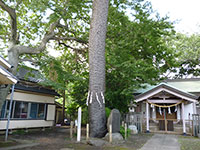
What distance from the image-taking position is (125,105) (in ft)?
46.6

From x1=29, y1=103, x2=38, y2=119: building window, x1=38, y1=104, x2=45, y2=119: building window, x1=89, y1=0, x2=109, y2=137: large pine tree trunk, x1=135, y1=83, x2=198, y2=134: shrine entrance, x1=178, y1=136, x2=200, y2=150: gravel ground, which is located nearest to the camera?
x1=178, y1=136, x2=200, y2=150: gravel ground

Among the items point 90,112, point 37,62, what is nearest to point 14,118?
point 37,62

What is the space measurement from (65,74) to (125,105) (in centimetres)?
598

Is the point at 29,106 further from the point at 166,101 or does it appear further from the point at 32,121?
the point at 166,101

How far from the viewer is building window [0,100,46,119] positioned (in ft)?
38.2

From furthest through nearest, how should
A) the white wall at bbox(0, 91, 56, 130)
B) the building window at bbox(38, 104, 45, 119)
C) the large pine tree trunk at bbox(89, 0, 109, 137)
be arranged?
the building window at bbox(38, 104, 45, 119) → the white wall at bbox(0, 91, 56, 130) → the large pine tree trunk at bbox(89, 0, 109, 137)

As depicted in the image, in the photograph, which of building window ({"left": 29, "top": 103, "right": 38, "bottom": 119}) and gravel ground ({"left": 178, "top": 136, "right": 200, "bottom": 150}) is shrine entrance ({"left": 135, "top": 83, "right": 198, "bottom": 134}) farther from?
building window ({"left": 29, "top": 103, "right": 38, "bottom": 119})

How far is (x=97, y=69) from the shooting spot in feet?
31.8

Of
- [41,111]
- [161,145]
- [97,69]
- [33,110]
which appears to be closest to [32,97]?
[33,110]

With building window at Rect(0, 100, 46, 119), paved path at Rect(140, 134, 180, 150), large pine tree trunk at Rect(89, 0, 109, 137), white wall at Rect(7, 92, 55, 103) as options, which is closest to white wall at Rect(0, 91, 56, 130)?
white wall at Rect(7, 92, 55, 103)

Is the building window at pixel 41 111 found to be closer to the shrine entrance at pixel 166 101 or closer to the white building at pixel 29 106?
the white building at pixel 29 106

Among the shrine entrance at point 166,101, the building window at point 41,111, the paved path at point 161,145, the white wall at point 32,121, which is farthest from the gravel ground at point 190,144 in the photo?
the building window at point 41,111

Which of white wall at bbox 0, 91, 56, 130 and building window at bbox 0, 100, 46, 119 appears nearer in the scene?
building window at bbox 0, 100, 46, 119

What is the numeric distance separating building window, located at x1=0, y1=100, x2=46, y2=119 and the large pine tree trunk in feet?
21.0
